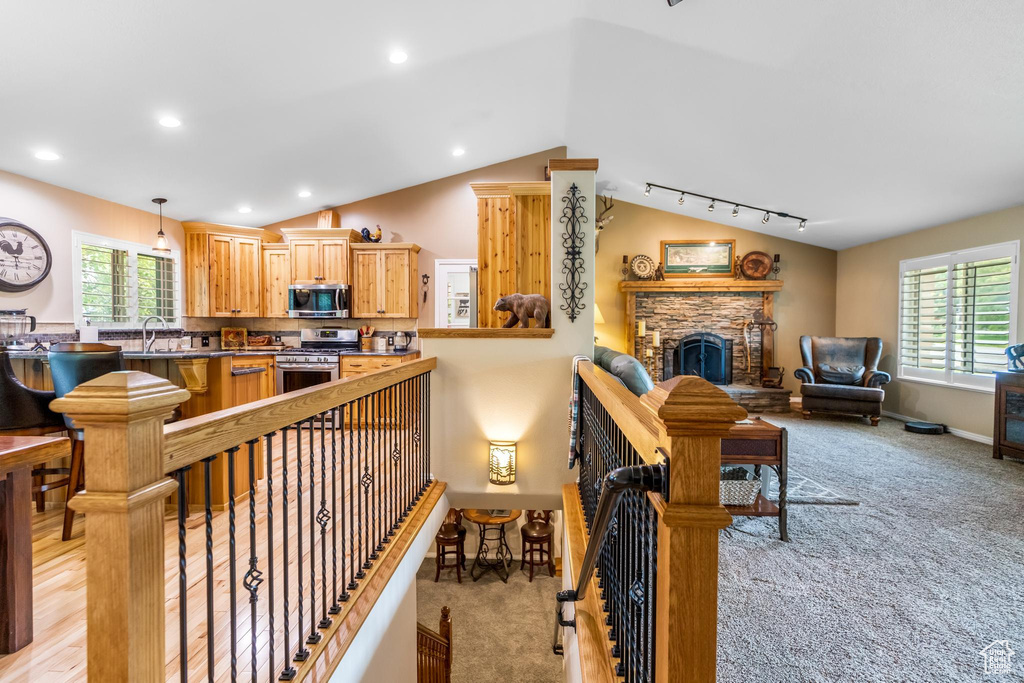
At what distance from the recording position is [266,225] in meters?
6.42

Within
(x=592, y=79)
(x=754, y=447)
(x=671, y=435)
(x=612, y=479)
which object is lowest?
(x=754, y=447)

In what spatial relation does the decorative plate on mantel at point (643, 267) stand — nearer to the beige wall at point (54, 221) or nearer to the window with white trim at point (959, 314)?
the window with white trim at point (959, 314)

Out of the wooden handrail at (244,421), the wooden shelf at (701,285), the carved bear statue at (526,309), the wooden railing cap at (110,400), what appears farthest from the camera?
the wooden shelf at (701,285)

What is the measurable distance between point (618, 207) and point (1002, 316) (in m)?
5.04

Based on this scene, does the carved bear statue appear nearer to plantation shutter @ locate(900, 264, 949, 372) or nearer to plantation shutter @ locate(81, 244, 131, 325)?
plantation shutter @ locate(81, 244, 131, 325)

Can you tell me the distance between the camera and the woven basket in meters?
2.89

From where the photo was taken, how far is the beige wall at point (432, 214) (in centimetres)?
626

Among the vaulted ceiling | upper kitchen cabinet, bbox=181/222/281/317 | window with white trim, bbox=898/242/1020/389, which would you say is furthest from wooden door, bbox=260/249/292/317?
window with white trim, bbox=898/242/1020/389

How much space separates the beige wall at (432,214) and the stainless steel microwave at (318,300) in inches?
40.2


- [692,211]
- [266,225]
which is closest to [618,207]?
[692,211]

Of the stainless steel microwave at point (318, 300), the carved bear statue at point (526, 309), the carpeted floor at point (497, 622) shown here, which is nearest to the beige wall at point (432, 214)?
the stainless steel microwave at point (318, 300)

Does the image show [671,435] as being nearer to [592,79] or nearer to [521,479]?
[521,479]

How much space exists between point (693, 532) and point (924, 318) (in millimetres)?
7301

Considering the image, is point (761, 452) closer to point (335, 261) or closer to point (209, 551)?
point (209, 551)
